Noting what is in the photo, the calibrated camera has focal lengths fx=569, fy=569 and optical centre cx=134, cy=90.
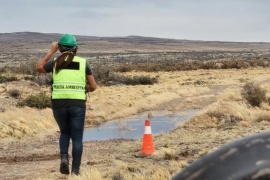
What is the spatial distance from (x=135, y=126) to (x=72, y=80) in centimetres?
1378

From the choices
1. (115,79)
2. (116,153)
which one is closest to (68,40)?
(116,153)

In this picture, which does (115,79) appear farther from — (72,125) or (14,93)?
(72,125)

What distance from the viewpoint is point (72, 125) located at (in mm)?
7207

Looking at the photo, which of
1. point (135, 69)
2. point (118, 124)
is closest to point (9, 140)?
point (118, 124)

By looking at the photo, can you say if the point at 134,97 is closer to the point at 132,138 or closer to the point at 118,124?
the point at 118,124

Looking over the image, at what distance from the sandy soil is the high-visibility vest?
1505mm

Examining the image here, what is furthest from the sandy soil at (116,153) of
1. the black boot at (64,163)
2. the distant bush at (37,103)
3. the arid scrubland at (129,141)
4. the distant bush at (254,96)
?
the distant bush at (254,96)

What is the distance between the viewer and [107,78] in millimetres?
41906

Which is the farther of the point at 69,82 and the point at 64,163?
the point at 64,163

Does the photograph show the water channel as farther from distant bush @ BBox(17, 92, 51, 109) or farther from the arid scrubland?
distant bush @ BBox(17, 92, 51, 109)

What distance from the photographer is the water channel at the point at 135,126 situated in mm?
18250

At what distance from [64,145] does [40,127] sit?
38.8 ft

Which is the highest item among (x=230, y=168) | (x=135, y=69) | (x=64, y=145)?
(x=230, y=168)

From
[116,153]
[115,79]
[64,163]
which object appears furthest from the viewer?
[115,79]
